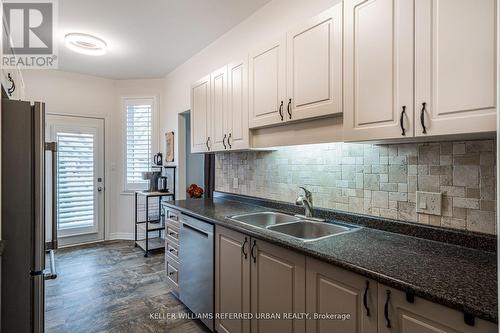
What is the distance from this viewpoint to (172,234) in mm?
2689

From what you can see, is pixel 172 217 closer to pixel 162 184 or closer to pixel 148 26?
pixel 162 184

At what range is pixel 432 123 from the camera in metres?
1.12

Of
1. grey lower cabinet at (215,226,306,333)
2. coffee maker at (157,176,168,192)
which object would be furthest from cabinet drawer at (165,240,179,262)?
coffee maker at (157,176,168,192)

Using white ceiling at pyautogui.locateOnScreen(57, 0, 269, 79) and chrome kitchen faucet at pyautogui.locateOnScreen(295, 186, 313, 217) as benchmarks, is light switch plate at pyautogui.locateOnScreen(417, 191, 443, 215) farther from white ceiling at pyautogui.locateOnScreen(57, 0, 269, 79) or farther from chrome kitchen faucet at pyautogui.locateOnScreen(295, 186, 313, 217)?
white ceiling at pyautogui.locateOnScreen(57, 0, 269, 79)

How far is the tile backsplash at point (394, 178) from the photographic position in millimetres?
1252

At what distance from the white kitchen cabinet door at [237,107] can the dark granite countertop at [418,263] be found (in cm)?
88

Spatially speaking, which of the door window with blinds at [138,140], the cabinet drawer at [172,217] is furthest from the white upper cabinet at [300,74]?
the door window with blinds at [138,140]

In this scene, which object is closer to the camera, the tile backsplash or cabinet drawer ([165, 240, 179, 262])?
the tile backsplash

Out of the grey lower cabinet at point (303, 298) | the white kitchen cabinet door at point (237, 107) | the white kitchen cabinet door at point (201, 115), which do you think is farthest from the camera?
the white kitchen cabinet door at point (201, 115)

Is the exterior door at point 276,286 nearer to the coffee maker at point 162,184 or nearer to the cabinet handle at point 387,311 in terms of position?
the cabinet handle at point 387,311

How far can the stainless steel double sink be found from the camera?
1796 mm

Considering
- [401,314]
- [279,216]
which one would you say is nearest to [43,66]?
[279,216]

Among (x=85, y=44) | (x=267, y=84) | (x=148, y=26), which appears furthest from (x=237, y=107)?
(x=85, y=44)

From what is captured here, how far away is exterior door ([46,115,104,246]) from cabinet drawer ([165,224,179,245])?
2.37 metres
